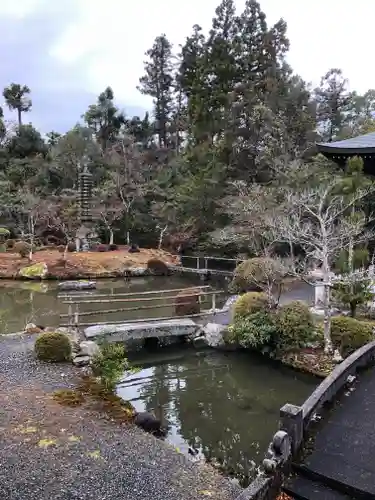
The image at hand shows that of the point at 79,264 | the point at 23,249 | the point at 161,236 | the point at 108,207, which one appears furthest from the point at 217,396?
the point at 108,207

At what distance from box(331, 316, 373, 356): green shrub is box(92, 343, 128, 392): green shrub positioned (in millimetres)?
5083

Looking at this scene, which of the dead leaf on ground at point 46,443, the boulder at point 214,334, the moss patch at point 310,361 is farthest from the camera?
the boulder at point 214,334

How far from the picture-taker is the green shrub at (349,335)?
9.96 m

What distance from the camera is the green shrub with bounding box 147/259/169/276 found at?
76.9 ft

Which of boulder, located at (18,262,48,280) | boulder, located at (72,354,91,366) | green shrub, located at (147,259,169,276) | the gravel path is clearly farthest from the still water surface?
green shrub, located at (147,259,169,276)

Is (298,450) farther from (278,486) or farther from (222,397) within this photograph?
(222,397)

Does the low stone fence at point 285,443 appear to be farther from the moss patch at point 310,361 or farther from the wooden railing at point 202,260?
the wooden railing at point 202,260

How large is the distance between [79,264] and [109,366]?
15345mm

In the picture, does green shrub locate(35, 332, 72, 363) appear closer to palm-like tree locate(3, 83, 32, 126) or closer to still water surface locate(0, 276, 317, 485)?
still water surface locate(0, 276, 317, 485)

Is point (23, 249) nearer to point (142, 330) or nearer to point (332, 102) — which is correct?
point (142, 330)

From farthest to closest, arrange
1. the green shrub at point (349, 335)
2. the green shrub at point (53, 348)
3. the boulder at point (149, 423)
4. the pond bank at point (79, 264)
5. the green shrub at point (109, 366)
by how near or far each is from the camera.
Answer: the pond bank at point (79, 264) < the green shrub at point (349, 335) < the green shrub at point (53, 348) < the green shrub at point (109, 366) < the boulder at point (149, 423)

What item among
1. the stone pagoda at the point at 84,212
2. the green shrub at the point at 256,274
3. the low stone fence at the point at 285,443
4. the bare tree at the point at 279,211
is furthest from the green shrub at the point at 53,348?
the stone pagoda at the point at 84,212

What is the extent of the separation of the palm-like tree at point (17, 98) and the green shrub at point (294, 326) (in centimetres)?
3526

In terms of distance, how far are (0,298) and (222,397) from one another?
12717 mm
